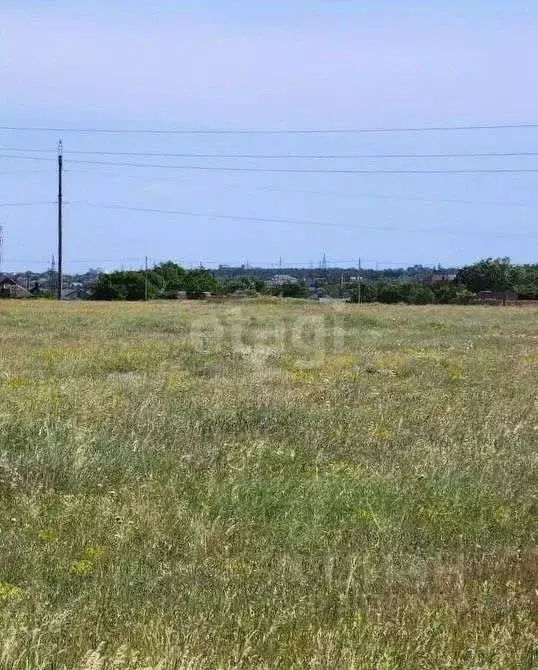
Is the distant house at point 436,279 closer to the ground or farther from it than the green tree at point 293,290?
farther from it

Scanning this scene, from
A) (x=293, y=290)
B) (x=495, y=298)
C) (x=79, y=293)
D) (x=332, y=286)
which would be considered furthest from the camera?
(x=79, y=293)

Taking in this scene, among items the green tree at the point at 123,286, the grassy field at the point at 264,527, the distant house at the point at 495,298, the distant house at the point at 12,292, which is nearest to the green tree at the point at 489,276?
the distant house at the point at 495,298

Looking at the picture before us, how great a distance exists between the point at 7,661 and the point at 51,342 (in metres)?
16.1

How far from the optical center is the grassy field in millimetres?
3760

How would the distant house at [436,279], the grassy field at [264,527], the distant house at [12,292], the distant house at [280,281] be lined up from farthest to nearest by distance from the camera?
the distant house at [436,279], the distant house at [280,281], the distant house at [12,292], the grassy field at [264,527]

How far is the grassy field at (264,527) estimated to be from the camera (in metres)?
3.76

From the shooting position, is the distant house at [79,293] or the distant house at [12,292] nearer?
the distant house at [12,292]

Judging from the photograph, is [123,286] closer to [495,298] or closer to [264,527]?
[495,298]

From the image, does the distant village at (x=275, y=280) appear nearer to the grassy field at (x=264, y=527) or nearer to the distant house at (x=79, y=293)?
the distant house at (x=79, y=293)

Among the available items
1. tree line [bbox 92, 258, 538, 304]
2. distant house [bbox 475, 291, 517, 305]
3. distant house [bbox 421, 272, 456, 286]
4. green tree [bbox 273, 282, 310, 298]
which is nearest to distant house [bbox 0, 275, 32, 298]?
tree line [bbox 92, 258, 538, 304]

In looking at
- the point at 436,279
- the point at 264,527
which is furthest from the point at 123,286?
the point at 264,527

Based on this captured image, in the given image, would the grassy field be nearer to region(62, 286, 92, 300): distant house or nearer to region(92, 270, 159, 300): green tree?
region(92, 270, 159, 300): green tree

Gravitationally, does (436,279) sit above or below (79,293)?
above

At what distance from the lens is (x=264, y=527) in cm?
536
